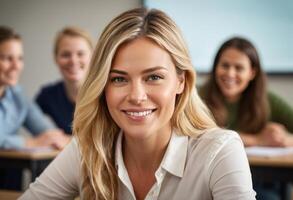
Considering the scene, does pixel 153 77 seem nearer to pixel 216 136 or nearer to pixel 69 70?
pixel 216 136

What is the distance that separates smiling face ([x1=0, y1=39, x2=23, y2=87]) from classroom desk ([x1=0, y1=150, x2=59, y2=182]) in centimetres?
57

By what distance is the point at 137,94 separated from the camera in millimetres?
1498

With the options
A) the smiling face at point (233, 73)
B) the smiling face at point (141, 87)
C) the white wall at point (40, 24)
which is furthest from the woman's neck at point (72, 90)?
the smiling face at point (141, 87)

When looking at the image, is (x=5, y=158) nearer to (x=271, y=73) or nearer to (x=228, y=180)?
(x=228, y=180)

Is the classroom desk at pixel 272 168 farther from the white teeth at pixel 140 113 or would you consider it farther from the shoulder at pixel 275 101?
the white teeth at pixel 140 113

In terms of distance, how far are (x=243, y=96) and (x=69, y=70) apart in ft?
4.16

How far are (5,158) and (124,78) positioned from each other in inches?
71.0

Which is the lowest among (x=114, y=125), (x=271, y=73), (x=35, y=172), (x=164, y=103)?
(x=35, y=172)

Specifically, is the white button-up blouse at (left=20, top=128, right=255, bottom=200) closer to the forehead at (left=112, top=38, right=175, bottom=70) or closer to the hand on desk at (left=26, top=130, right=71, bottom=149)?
the forehead at (left=112, top=38, right=175, bottom=70)

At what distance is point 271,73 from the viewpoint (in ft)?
13.8

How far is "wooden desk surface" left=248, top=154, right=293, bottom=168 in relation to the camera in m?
Result: 2.57

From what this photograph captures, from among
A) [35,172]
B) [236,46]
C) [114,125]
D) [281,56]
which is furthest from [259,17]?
[114,125]

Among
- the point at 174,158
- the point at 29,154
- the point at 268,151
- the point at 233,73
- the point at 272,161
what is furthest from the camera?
the point at 233,73

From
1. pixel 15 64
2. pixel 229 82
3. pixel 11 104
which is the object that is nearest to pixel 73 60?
pixel 15 64
